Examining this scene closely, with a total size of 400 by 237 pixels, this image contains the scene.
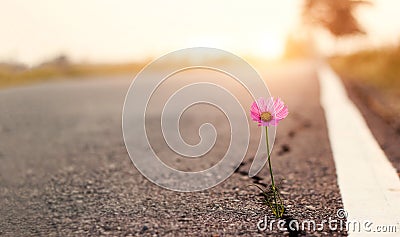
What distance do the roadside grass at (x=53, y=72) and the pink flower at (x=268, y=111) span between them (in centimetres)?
846

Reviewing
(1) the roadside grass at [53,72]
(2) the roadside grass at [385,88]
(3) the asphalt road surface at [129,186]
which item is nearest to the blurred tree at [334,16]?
(1) the roadside grass at [53,72]

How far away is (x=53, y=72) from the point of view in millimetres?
14180

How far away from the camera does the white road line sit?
8.00ft

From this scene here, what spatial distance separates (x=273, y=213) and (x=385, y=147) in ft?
5.90

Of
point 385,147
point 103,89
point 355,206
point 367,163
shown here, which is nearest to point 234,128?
point 385,147

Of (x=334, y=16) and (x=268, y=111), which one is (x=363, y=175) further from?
(x=334, y=16)

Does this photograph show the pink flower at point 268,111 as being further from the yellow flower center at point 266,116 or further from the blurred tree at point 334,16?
the blurred tree at point 334,16

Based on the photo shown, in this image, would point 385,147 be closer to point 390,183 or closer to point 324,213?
point 390,183

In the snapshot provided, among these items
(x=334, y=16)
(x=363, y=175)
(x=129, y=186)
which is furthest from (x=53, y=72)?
(x=334, y=16)

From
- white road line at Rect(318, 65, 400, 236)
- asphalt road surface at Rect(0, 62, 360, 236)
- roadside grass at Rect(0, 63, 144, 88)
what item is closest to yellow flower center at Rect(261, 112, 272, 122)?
asphalt road surface at Rect(0, 62, 360, 236)

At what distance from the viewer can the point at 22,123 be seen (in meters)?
6.12

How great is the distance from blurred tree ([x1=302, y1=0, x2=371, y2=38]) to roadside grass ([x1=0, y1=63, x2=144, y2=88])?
16.7m

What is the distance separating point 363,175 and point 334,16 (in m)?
31.5

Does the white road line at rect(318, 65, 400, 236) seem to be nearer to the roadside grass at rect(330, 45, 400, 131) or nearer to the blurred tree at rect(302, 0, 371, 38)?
the roadside grass at rect(330, 45, 400, 131)
